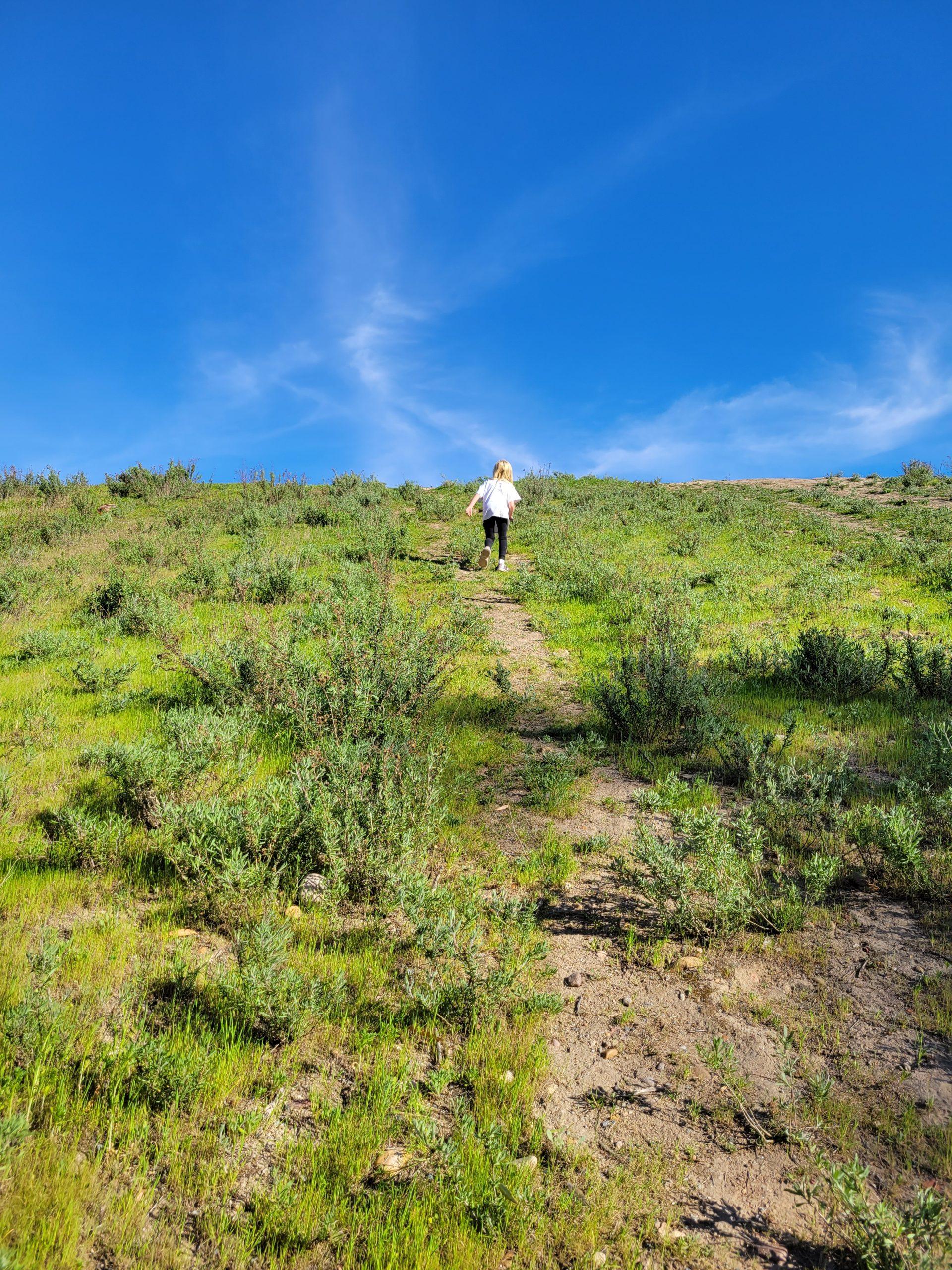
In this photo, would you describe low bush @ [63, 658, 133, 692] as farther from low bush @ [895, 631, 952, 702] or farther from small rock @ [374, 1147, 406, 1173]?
low bush @ [895, 631, 952, 702]

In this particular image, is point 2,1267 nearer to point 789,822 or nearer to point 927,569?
point 789,822

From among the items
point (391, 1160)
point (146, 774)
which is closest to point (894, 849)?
point (391, 1160)

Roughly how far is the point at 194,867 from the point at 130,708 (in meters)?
3.41

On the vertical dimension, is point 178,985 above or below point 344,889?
below

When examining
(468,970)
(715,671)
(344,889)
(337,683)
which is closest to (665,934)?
(468,970)

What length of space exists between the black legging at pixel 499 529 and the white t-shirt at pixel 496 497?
58 millimetres

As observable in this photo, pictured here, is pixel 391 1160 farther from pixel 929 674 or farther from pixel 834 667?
pixel 929 674

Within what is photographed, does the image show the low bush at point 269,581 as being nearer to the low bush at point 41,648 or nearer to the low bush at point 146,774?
the low bush at point 41,648

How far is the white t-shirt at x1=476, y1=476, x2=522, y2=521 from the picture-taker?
46.2 feet

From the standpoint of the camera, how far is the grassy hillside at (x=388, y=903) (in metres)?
1.92

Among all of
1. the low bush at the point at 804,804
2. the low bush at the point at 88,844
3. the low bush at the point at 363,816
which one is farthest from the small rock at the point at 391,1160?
the low bush at the point at 804,804

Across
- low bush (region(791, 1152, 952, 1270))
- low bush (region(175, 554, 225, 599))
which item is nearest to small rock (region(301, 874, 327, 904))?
low bush (region(791, 1152, 952, 1270))

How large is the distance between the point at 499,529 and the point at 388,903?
11858mm

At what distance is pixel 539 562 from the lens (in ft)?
47.3
